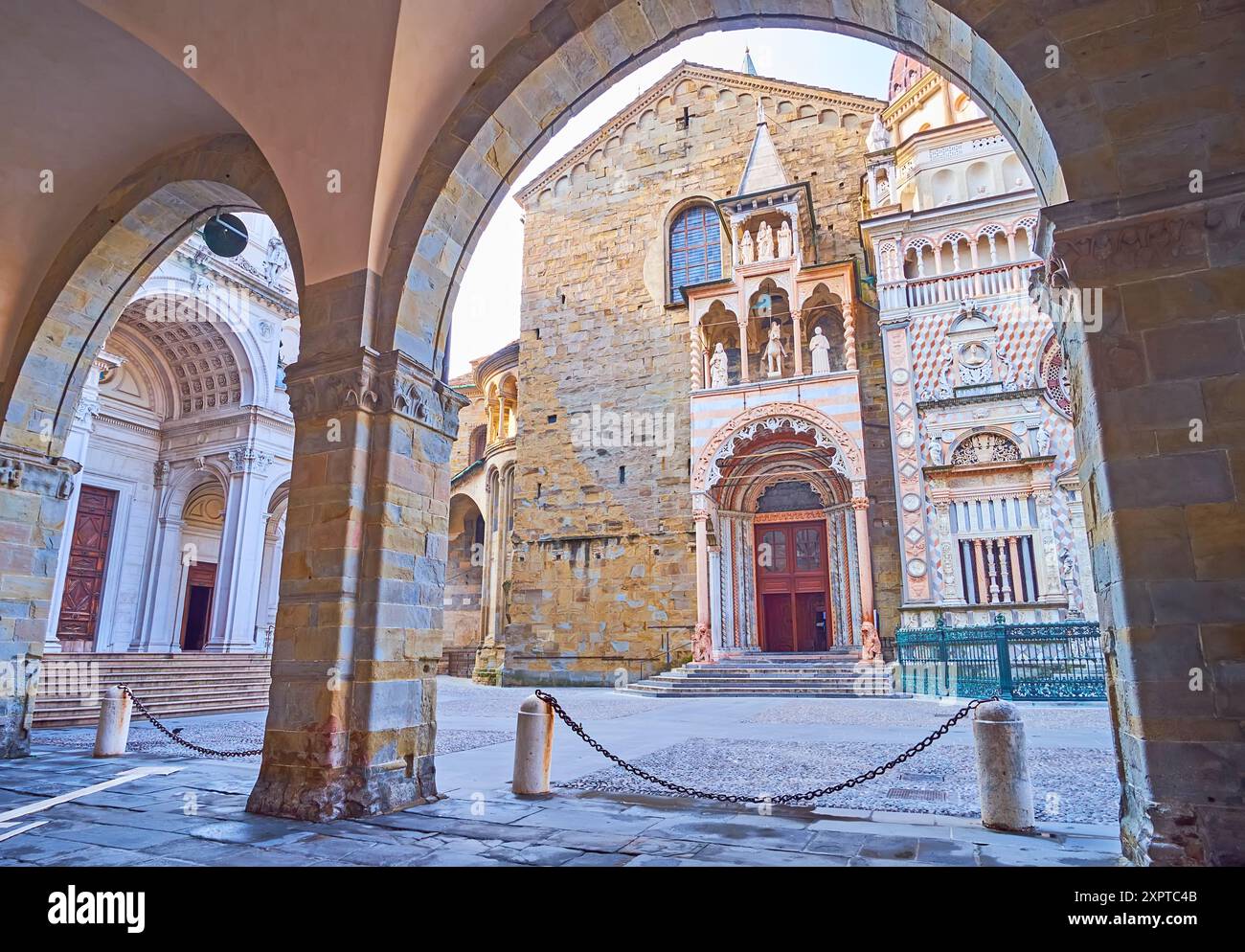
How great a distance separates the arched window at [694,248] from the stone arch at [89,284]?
1359 cm

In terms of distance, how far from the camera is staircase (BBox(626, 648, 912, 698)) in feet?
45.1

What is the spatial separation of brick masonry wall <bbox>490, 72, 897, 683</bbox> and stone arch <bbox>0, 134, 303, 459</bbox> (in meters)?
12.2

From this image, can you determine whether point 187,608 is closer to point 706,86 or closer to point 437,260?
point 437,260

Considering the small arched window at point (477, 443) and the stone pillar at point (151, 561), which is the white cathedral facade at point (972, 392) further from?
the small arched window at point (477, 443)

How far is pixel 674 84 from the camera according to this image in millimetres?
20625

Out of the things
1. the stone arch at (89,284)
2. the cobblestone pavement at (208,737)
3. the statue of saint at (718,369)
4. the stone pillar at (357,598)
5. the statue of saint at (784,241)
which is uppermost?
the statue of saint at (784,241)

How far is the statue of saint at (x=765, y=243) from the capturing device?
1738 cm

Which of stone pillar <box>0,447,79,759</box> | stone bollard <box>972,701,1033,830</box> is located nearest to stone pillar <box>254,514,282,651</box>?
stone pillar <box>0,447,79,759</box>

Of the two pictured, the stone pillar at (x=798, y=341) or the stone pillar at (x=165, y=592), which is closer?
the stone pillar at (x=165, y=592)

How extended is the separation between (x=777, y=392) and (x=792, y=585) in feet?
16.2

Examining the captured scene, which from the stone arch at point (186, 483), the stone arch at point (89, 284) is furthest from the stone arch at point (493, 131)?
the stone arch at point (186, 483)

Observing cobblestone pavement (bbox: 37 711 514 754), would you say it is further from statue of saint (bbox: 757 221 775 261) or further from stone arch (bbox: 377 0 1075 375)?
statue of saint (bbox: 757 221 775 261)

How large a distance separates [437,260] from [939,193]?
15.2 meters

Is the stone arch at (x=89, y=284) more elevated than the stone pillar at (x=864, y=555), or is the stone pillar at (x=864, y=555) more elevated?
the stone arch at (x=89, y=284)
